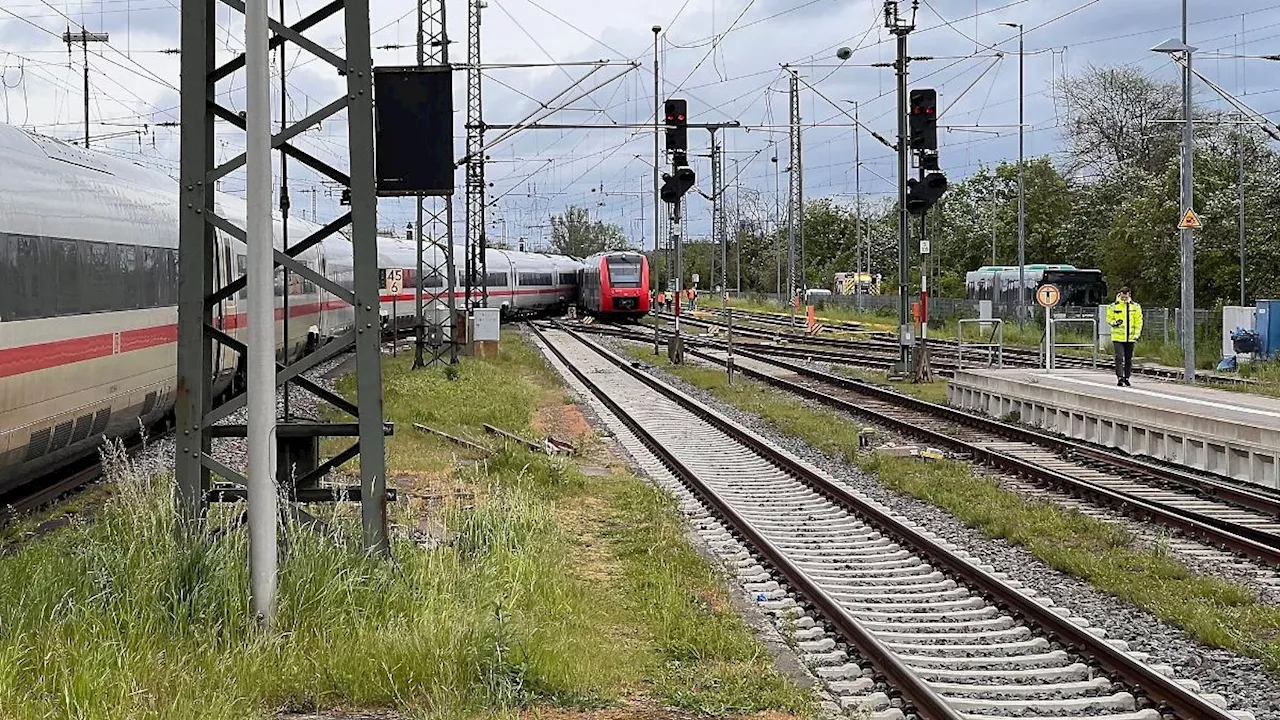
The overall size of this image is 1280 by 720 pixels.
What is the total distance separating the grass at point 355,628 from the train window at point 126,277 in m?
4.20

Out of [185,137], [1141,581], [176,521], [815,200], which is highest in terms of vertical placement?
[815,200]

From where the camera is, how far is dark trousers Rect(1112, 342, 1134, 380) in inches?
972

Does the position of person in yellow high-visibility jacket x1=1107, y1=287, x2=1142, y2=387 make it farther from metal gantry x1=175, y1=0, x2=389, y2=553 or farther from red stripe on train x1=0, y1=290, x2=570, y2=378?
metal gantry x1=175, y1=0, x2=389, y2=553

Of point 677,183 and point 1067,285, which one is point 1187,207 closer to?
point 677,183

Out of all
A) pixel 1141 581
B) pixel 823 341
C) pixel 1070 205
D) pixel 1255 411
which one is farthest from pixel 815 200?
pixel 1141 581

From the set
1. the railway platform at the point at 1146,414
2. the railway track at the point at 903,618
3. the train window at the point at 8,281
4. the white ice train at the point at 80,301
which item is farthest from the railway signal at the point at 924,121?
the train window at the point at 8,281

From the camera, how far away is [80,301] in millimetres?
13305

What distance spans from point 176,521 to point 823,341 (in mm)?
38716

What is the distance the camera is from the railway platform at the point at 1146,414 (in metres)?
17.0

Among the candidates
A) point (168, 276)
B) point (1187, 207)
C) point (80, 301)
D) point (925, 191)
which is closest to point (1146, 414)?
point (925, 191)

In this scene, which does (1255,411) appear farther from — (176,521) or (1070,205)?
(1070,205)

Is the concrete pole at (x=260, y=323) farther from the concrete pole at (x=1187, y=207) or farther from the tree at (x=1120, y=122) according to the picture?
the tree at (x=1120, y=122)

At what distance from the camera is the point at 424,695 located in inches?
276

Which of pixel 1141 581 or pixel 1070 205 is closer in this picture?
pixel 1141 581
